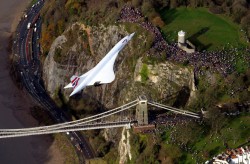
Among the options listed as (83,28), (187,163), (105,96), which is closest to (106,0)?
(83,28)

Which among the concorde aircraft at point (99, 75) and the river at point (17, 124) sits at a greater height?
the concorde aircraft at point (99, 75)

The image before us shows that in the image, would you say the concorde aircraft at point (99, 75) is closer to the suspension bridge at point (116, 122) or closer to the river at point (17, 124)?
the suspension bridge at point (116, 122)

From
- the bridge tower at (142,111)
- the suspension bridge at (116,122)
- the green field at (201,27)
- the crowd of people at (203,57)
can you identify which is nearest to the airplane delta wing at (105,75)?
the suspension bridge at (116,122)

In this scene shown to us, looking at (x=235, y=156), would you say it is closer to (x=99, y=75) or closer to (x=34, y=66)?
(x=99, y=75)

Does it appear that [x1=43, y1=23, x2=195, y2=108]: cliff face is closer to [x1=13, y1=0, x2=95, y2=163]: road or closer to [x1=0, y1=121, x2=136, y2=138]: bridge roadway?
[x1=13, y1=0, x2=95, y2=163]: road

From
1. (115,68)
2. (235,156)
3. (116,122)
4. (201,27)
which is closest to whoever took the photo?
(235,156)

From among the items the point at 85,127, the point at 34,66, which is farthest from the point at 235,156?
the point at 34,66
